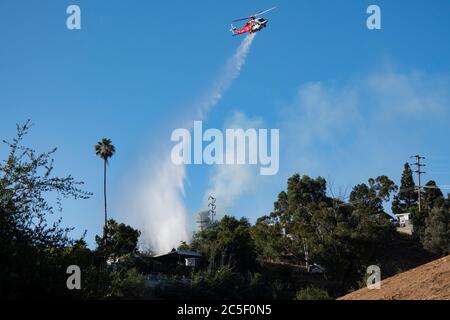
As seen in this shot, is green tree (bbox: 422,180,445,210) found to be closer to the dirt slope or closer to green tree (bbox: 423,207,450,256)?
green tree (bbox: 423,207,450,256)

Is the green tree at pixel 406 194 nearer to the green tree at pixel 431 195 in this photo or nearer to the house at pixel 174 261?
the green tree at pixel 431 195

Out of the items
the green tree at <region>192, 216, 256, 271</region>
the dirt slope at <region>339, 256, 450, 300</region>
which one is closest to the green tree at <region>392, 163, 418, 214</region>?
the green tree at <region>192, 216, 256, 271</region>

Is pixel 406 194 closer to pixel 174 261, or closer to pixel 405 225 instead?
pixel 405 225

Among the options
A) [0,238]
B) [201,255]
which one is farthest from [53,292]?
[201,255]

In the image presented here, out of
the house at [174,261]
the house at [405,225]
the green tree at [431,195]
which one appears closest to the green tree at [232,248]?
the house at [174,261]

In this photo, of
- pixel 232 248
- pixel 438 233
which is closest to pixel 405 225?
pixel 438 233
